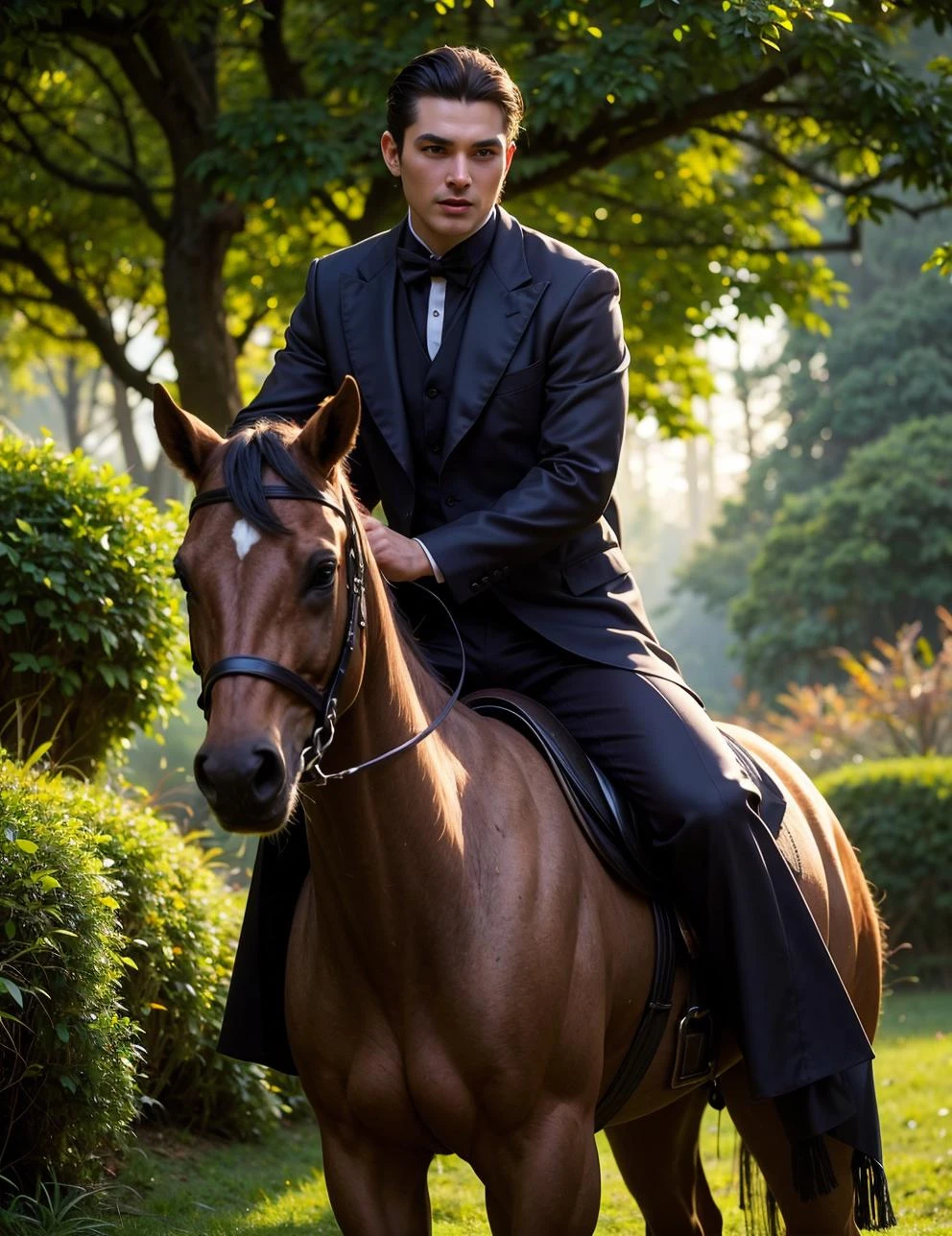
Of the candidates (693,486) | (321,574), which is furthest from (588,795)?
(693,486)

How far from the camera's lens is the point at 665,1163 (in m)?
4.83

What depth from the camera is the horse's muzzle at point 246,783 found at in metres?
2.47

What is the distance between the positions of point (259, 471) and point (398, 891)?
3.32ft

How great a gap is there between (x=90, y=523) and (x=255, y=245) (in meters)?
7.23

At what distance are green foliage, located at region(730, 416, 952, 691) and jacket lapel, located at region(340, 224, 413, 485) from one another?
2539 cm

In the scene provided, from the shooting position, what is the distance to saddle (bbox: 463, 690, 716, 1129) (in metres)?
3.58

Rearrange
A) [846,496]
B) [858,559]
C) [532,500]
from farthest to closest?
[846,496]
[858,559]
[532,500]

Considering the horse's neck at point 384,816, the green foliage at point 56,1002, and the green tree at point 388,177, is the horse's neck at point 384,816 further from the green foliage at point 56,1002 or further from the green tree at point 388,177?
the green tree at point 388,177

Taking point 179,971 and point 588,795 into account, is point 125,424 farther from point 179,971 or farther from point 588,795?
point 588,795

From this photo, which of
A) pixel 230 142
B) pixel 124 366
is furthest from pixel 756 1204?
pixel 124 366

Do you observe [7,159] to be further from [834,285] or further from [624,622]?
[624,622]

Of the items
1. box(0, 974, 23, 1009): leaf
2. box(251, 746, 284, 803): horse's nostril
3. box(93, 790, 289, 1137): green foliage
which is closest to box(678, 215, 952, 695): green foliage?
box(93, 790, 289, 1137): green foliage

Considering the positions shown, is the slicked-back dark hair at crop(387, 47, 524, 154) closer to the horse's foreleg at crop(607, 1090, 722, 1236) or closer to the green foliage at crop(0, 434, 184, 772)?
the green foliage at crop(0, 434, 184, 772)

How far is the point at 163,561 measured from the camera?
20.8 feet
